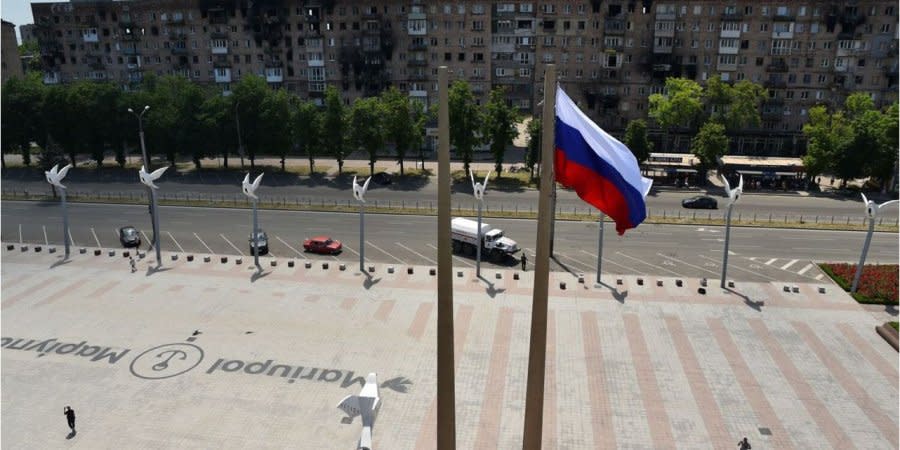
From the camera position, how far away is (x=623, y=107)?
9219 cm

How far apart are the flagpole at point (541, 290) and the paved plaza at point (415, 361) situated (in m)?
13.5

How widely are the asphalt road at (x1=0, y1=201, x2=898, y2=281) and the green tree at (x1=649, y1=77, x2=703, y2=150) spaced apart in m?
29.3

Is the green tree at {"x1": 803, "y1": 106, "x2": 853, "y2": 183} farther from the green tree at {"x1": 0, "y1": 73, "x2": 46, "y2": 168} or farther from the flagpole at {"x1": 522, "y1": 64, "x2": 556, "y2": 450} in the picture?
the green tree at {"x1": 0, "y1": 73, "x2": 46, "y2": 168}

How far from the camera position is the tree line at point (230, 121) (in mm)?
76125

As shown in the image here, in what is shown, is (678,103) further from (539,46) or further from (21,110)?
(21,110)

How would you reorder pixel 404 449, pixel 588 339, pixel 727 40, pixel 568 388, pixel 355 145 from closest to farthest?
pixel 404 449, pixel 568 388, pixel 588 339, pixel 355 145, pixel 727 40

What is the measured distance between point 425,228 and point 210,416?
3198 cm

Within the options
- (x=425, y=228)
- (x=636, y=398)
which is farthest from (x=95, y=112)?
(x=636, y=398)

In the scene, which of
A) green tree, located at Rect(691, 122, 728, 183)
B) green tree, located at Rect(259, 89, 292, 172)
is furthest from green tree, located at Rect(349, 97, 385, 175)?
green tree, located at Rect(691, 122, 728, 183)

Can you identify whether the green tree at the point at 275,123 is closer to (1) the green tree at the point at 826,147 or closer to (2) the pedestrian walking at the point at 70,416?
(2) the pedestrian walking at the point at 70,416

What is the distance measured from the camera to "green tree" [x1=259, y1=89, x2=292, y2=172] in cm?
7869

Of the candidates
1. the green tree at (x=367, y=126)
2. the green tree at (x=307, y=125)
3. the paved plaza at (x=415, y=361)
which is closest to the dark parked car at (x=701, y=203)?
the paved plaza at (x=415, y=361)

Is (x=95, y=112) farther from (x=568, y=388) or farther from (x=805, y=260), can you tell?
(x=805, y=260)

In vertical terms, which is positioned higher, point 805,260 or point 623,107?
point 623,107
